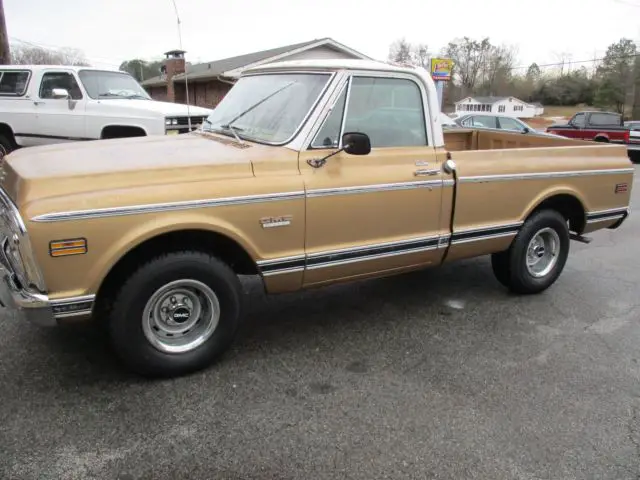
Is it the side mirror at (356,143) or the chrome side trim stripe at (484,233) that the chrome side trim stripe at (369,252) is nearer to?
the chrome side trim stripe at (484,233)

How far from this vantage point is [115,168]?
128 inches

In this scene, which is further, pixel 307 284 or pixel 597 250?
pixel 597 250

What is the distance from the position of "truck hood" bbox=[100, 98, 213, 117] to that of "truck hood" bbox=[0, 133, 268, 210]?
16.6 feet

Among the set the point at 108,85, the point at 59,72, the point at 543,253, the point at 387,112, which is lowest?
the point at 543,253

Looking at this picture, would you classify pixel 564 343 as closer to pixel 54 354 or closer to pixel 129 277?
pixel 129 277

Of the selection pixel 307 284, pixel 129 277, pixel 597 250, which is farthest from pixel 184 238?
pixel 597 250

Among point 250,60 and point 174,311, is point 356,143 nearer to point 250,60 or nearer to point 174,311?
point 174,311

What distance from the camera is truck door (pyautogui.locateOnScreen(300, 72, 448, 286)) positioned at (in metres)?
3.74

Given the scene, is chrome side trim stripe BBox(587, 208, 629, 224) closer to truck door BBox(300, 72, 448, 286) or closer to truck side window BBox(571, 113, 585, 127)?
truck door BBox(300, 72, 448, 286)

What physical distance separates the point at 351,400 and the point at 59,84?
916cm

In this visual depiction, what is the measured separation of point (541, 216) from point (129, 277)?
358cm

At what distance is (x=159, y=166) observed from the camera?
334 cm

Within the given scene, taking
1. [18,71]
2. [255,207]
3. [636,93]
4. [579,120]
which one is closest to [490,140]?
[255,207]

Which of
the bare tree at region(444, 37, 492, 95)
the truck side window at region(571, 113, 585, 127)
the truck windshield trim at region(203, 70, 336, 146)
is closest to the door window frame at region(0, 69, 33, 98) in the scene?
the truck windshield trim at region(203, 70, 336, 146)
